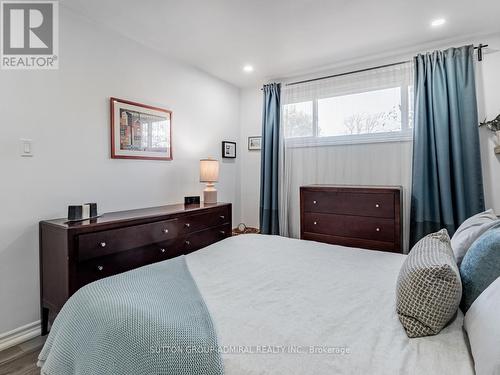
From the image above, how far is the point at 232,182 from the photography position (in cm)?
420

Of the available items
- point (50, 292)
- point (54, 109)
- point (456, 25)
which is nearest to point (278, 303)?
point (50, 292)

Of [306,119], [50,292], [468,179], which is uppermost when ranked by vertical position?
[306,119]

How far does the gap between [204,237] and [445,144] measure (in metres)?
2.61

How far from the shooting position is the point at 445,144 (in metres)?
2.75

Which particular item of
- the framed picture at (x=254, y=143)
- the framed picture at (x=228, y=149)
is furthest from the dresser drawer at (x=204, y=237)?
the framed picture at (x=254, y=143)

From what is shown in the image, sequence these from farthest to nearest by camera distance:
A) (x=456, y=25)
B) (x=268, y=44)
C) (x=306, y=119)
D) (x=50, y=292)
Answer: (x=306, y=119), (x=268, y=44), (x=456, y=25), (x=50, y=292)

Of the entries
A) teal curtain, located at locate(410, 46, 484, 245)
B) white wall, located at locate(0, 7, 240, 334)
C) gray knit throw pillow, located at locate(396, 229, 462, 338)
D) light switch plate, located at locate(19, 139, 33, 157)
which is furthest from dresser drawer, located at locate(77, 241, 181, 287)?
teal curtain, located at locate(410, 46, 484, 245)

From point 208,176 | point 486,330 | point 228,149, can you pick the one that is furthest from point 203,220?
point 486,330

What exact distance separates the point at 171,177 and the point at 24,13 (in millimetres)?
1820

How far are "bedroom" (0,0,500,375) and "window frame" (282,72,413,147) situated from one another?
2cm

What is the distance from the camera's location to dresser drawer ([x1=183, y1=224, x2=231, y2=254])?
271 centimetres

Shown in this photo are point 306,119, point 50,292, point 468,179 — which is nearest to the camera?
point 50,292

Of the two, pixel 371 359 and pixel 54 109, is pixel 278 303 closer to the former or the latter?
pixel 371 359

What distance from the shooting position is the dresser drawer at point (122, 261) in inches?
75.6
